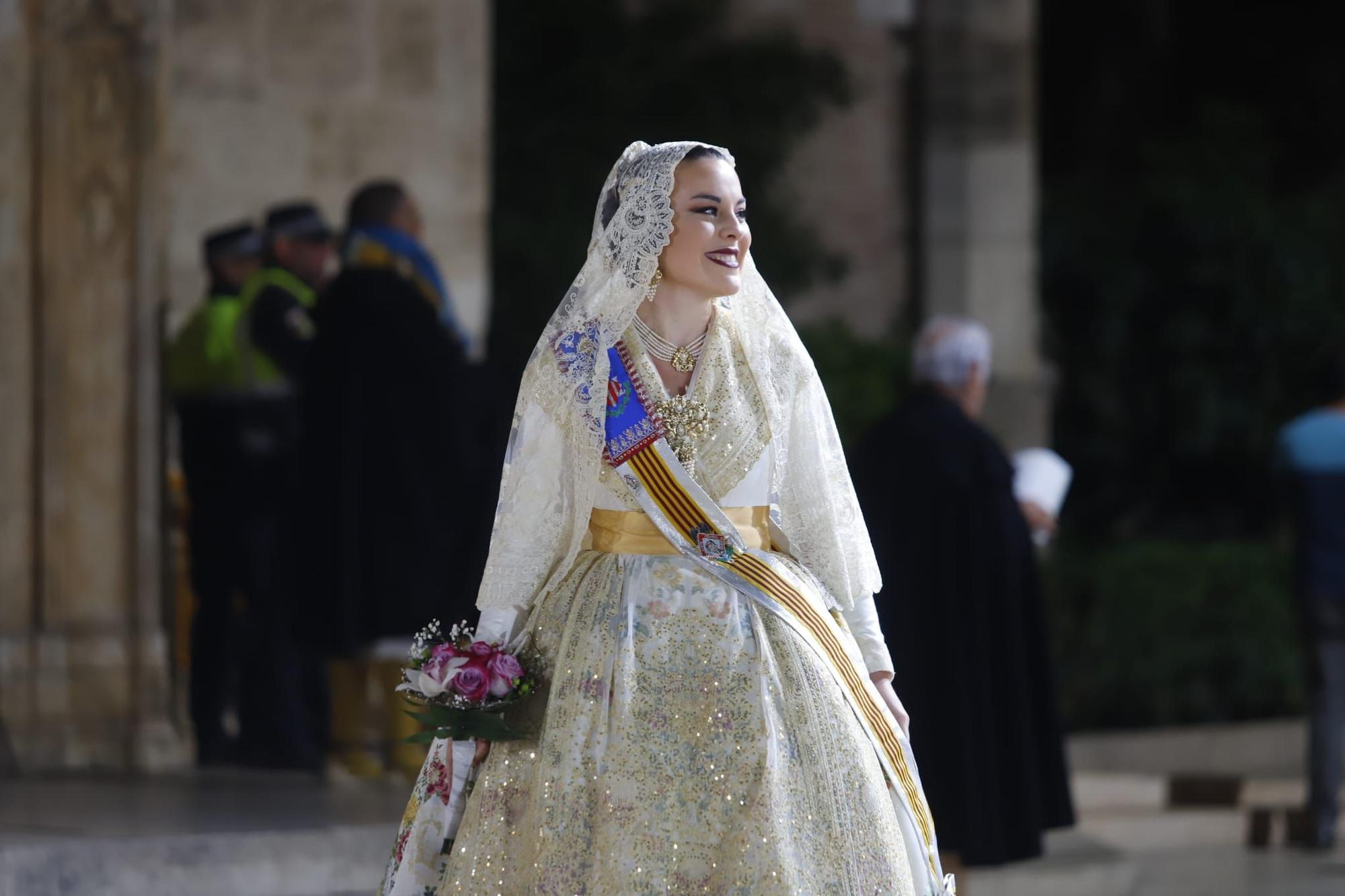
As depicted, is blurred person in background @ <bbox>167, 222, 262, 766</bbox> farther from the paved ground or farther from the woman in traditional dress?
the woman in traditional dress

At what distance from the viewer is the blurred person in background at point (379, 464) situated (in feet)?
24.6

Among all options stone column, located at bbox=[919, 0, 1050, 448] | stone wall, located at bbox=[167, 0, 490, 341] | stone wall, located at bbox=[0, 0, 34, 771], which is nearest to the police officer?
stone wall, located at bbox=[167, 0, 490, 341]

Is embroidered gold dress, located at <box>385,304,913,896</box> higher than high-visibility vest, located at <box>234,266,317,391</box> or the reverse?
the reverse

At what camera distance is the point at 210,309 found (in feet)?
26.2

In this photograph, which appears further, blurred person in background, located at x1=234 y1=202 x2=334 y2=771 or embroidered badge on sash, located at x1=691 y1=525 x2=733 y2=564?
blurred person in background, located at x1=234 y1=202 x2=334 y2=771

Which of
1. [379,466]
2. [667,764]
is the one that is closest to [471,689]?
[667,764]

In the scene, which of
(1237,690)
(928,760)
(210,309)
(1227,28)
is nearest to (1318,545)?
(928,760)

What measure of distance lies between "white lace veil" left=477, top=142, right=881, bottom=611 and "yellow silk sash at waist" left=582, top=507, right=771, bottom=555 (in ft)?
0.12

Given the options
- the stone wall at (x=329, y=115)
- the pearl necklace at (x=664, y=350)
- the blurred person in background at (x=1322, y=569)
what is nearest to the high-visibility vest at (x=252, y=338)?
the stone wall at (x=329, y=115)

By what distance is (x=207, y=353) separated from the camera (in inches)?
313

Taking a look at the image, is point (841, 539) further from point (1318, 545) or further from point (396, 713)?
point (1318, 545)

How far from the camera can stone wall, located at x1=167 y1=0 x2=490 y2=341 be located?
8.56m

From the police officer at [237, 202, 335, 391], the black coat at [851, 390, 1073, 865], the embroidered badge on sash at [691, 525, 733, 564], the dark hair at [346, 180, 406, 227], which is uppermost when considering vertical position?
the dark hair at [346, 180, 406, 227]

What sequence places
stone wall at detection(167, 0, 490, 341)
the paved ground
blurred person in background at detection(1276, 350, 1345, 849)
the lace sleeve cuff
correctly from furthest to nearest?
stone wall at detection(167, 0, 490, 341) → blurred person in background at detection(1276, 350, 1345, 849) → the paved ground → the lace sleeve cuff
